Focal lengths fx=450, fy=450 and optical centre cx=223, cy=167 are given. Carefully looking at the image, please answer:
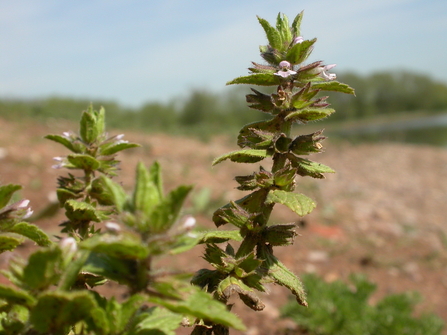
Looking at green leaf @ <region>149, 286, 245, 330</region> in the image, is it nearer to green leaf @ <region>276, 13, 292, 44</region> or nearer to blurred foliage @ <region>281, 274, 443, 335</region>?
green leaf @ <region>276, 13, 292, 44</region>

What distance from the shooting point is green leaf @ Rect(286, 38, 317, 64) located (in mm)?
1325

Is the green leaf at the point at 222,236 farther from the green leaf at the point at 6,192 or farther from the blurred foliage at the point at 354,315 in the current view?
the blurred foliage at the point at 354,315

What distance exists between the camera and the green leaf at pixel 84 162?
129cm

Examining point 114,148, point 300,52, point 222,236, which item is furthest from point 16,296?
point 300,52

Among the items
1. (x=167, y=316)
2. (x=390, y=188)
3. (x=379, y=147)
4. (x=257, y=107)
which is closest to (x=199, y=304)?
(x=167, y=316)

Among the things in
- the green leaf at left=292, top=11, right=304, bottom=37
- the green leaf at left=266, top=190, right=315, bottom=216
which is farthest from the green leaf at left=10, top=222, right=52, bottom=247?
the green leaf at left=292, top=11, right=304, bottom=37

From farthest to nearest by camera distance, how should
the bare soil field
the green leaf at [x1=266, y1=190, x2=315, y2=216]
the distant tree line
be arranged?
the distant tree line
the bare soil field
the green leaf at [x1=266, y1=190, x2=315, y2=216]

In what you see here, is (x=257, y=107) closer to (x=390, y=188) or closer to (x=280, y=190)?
(x=280, y=190)

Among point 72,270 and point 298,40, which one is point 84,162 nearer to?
point 72,270

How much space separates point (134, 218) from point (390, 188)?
14.4m

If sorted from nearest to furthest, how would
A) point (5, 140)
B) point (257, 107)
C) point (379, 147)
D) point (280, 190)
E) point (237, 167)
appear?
point (280, 190)
point (257, 107)
point (5, 140)
point (237, 167)
point (379, 147)

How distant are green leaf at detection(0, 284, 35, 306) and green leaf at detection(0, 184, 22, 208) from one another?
0.95 ft

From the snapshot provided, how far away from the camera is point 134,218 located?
806 millimetres

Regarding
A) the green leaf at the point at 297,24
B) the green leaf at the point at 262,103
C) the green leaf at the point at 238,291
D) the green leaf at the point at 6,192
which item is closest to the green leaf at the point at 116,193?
the green leaf at the point at 6,192
